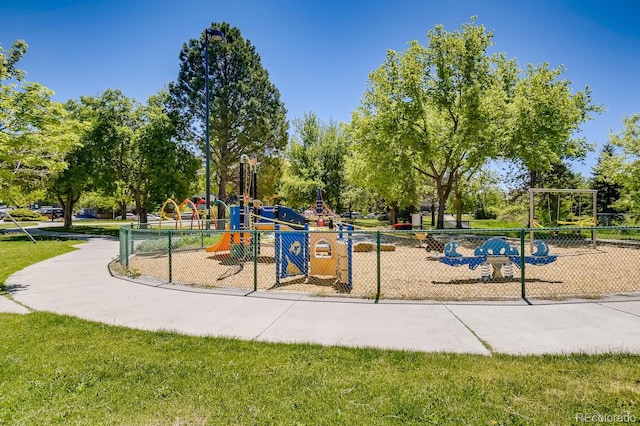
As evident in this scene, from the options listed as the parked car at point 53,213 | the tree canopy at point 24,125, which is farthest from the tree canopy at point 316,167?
the parked car at point 53,213

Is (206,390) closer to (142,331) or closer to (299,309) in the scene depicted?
(142,331)

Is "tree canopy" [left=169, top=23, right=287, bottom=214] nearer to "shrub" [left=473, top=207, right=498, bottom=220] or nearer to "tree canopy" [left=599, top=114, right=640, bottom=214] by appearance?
"tree canopy" [left=599, top=114, right=640, bottom=214]

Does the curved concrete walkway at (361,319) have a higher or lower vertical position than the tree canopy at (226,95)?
lower

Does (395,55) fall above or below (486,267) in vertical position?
above

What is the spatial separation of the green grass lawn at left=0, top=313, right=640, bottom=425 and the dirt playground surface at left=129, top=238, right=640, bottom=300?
10.2ft

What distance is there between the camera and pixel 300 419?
10.3 ft

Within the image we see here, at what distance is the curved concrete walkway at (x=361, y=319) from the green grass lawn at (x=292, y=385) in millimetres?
456

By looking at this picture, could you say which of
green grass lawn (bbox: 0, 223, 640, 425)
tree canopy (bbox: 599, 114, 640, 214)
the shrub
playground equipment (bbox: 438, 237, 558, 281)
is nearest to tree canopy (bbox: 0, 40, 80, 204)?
green grass lawn (bbox: 0, 223, 640, 425)

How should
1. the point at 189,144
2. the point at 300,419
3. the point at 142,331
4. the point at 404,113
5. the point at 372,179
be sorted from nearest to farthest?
the point at 300,419, the point at 142,331, the point at 404,113, the point at 372,179, the point at 189,144

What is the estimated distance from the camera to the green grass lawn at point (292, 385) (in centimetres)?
318

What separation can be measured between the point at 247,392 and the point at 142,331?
2.61m

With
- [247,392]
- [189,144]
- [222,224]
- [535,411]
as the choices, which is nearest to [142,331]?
[247,392]

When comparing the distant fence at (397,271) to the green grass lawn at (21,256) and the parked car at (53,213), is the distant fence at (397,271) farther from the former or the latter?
the parked car at (53,213)

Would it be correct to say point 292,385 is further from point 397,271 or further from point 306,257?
point 397,271
